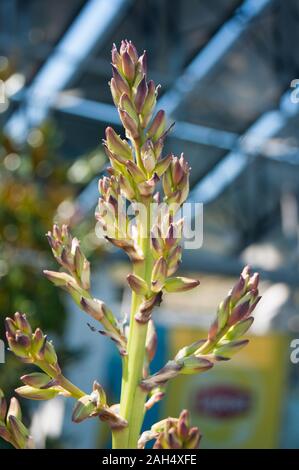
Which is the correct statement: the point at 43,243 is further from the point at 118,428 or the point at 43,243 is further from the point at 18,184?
the point at 118,428

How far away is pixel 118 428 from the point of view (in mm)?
536

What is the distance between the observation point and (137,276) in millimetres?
548

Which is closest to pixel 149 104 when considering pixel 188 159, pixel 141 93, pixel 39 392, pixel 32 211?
pixel 141 93

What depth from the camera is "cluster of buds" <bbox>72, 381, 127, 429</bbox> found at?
1.75ft

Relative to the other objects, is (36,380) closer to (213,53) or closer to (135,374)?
(135,374)

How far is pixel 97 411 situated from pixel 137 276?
9 centimetres

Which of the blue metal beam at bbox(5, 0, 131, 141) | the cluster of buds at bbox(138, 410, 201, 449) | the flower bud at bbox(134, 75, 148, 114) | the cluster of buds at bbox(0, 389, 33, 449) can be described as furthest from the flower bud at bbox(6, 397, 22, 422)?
the blue metal beam at bbox(5, 0, 131, 141)

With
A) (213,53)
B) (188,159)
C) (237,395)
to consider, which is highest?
(213,53)

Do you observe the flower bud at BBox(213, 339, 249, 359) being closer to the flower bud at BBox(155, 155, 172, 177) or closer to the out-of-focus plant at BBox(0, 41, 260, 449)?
the out-of-focus plant at BBox(0, 41, 260, 449)

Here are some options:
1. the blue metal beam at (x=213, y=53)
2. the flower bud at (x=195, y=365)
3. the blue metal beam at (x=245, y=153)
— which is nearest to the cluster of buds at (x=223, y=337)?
the flower bud at (x=195, y=365)

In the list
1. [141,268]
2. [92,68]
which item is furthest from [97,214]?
[92,68]

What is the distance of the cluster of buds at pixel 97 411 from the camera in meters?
0.53

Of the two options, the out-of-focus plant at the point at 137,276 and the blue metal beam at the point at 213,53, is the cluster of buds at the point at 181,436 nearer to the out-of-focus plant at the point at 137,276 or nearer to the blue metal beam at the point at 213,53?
the out-of-focus plant at the point at 137,276

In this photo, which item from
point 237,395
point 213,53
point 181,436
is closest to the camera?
point 181,436
